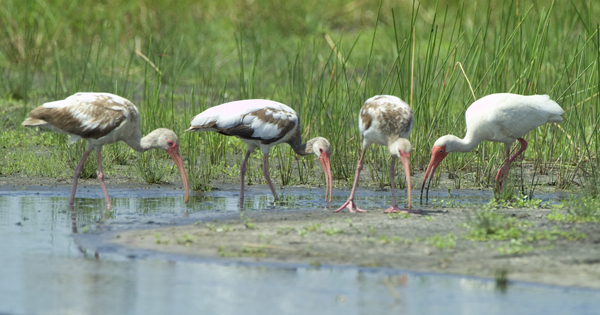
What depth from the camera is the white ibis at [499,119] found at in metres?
8.04

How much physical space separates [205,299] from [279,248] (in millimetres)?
1178

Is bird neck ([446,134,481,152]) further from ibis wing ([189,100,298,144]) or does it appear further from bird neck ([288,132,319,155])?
ibis wing ([189,100,298,144])

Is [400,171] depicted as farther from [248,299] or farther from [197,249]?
[248,299]

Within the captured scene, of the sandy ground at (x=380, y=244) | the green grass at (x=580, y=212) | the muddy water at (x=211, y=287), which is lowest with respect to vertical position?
the muddy water at (x=211, y=287)

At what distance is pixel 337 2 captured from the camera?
794 inches

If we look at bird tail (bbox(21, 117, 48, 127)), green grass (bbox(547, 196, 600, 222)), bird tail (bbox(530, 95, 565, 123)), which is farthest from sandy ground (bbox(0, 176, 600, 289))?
bird tail (bbox(21, 117, 48, 127))

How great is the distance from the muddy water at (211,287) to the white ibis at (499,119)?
3304 millimetres

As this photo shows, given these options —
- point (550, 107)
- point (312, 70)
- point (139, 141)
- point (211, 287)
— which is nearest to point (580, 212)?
point (550, 107)

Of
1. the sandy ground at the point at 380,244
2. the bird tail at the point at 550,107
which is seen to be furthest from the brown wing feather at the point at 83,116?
the bird tail at the point at 550,107

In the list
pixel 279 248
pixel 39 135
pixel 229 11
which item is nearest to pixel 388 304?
pixel 279 248

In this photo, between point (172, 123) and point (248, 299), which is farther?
point (172, 123)

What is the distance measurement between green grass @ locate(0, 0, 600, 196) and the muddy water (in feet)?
10.2

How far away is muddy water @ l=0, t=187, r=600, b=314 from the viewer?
4270 millimetres

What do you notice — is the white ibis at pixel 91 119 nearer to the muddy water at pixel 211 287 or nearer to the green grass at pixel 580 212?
the muddy water at pixel 211 287
